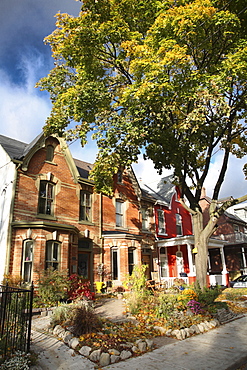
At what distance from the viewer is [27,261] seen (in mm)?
13422

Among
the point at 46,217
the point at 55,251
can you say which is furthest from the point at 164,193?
the point at 55,251

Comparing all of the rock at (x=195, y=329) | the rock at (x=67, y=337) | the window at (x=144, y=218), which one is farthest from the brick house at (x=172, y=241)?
the rock at (x=67, y=337)

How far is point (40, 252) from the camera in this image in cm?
1334

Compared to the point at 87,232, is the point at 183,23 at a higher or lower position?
higher

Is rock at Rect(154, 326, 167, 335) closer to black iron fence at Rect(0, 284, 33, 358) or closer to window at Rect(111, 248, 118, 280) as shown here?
black iron fence at Rect(0, 284, 33, 358)

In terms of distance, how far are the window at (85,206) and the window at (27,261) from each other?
4.55m

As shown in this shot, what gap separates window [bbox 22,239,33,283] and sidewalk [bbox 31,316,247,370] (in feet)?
17.6

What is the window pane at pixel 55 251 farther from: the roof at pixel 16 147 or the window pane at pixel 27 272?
the roof at pixel 16 147

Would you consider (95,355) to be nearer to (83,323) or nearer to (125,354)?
(125,354)

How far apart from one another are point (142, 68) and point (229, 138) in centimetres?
559

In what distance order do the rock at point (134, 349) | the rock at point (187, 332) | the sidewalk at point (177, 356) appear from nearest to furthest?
the sidewalk at point (177, 356)
the rock at point (134, 349)
the rock at point (187, 332)

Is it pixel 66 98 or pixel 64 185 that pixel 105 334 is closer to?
pixel 66 98

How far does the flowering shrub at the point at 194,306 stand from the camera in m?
10.0

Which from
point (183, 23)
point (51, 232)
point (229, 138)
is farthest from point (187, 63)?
point (51, 232)
